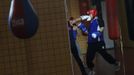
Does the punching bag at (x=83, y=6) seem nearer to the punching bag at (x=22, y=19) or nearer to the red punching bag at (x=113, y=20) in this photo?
the red punching bag at (x=113, y=20)

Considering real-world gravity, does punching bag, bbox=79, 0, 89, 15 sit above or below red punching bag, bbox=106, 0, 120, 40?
above

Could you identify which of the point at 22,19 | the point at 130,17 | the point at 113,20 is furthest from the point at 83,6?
the point at 130,17

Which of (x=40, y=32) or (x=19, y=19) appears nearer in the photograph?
(x=19, y=19)

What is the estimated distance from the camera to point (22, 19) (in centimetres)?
206

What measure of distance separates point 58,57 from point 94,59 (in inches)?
128

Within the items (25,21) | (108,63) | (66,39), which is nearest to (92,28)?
(108,63)

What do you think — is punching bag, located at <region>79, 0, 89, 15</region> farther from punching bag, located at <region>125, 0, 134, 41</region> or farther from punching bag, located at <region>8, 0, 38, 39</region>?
punching bag, located at <region>125, 0, 134, 41</region>

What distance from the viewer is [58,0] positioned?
3324mm

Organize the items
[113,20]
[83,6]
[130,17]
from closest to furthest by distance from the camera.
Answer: [130,17], [113,20], [83,6]

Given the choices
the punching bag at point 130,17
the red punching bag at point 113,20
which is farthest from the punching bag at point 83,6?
the punching bag at point 130,17

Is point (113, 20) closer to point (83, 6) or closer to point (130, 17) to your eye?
point (130, 17)

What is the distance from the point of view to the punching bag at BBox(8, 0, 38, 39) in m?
2.02

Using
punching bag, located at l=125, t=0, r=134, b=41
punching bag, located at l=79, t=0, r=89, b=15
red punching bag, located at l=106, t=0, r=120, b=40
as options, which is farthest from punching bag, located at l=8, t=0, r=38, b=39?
punching bag, located at l=79, t=0, r=89, b=15

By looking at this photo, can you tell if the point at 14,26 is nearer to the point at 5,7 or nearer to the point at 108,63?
the point at 5,7
